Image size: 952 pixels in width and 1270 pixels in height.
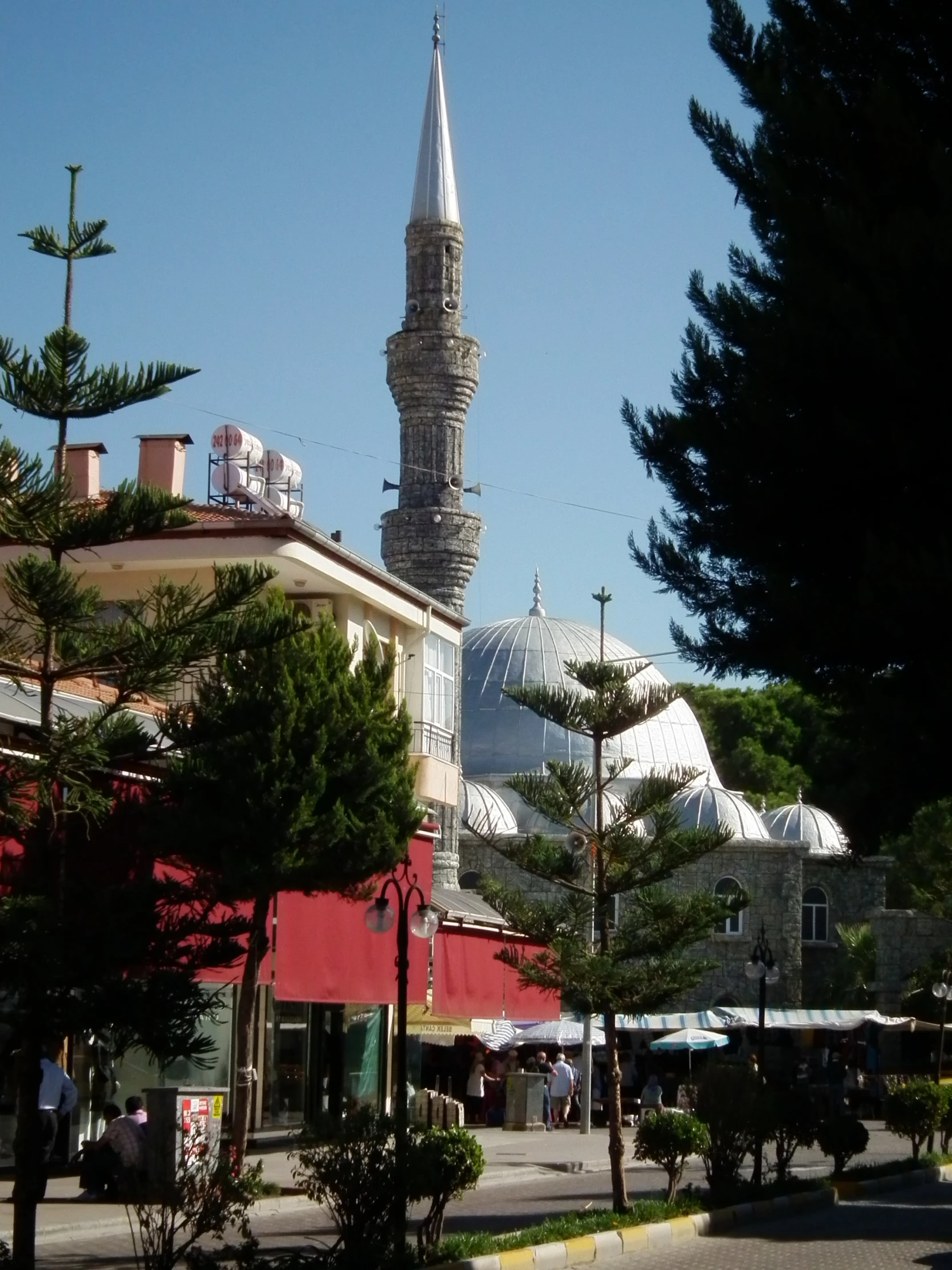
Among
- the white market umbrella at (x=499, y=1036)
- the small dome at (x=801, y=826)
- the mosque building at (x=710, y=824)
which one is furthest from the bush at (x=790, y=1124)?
the small dome at (x=801, y=826)

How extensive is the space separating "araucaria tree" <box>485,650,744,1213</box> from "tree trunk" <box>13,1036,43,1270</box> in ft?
16.2

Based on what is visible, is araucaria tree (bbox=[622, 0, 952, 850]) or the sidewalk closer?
araucaria tree (bbox=[622, 0, 952, 850])

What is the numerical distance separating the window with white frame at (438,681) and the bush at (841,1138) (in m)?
10.2

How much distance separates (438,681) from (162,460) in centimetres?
504

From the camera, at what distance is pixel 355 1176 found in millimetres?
8430

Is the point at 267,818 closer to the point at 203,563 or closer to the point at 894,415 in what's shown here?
Result: the point at 203,563

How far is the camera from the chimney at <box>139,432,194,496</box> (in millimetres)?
22125

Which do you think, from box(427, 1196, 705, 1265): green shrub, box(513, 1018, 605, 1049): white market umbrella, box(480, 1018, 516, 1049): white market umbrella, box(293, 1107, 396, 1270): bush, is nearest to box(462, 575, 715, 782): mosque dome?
box(513, 1018, 605, 1049): white market umbrella

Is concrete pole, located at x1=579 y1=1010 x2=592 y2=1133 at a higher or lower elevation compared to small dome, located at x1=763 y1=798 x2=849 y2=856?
lower

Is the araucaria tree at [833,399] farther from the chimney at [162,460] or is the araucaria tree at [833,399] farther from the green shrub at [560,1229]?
the chimney at [162,460]

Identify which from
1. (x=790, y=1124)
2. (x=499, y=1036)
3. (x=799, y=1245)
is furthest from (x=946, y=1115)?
(x=499, y=1036)

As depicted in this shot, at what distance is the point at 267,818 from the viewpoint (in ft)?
47.9

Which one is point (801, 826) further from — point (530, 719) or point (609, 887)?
point (609, 887)

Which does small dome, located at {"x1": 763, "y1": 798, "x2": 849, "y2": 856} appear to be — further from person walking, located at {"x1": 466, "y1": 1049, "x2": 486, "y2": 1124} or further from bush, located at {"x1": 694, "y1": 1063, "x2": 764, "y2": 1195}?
bush, located at {"x1": 694, "y1": 1063, "x2": 764, "y2": 1195}
